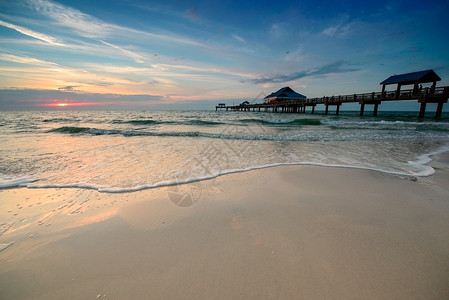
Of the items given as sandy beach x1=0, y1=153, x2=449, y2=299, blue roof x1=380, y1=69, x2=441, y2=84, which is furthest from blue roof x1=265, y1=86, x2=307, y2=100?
sandy beach x1=0, y1=153, x2=449, y2=299

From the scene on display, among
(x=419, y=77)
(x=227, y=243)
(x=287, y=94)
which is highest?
(x=287, y=94)

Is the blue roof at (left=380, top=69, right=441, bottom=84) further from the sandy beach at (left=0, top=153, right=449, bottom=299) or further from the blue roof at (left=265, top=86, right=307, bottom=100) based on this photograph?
the sandy beach at (left=0, top=153, right=449, bottom=299)

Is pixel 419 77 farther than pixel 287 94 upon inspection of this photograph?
No

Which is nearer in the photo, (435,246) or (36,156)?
(435,246)

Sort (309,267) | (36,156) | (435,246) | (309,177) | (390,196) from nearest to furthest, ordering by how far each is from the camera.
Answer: (309,267)
(435,246)
(390,196)
(309,177)
(36,156)

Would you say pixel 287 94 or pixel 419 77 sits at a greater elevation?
pixel 287 94

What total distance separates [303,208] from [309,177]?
1.56 metres

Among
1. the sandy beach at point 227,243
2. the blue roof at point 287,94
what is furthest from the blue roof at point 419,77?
the sandy beach at point 227,243

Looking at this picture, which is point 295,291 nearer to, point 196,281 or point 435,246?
point 196,281

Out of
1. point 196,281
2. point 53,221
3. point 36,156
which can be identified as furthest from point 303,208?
point 36,156

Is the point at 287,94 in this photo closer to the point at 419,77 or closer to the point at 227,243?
the point at 419,77

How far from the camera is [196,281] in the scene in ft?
5.21

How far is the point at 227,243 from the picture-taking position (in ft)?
6.74

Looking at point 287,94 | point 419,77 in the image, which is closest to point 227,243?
point 419,77
